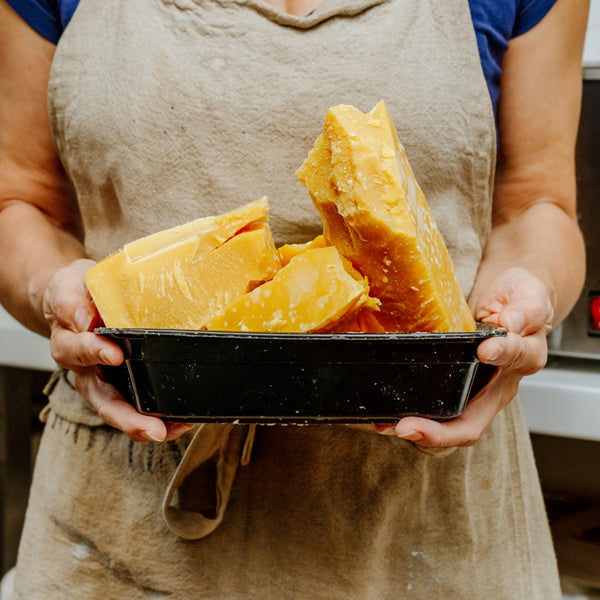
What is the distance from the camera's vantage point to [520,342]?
491 millimetres

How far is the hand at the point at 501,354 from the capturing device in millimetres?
468

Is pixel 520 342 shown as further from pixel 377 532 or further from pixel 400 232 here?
pixel 377 532

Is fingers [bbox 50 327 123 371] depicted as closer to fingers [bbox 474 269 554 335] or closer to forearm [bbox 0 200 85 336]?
forearm [bbox 0 200 85 336]

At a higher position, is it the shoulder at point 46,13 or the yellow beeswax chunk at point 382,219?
the shoulder at point 46,13

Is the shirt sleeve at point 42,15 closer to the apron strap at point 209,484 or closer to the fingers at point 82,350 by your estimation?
the fingers at point 82,350

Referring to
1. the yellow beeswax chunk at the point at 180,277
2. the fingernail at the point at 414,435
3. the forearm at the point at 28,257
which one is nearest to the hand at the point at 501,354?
the fingernail at the point at 414,435

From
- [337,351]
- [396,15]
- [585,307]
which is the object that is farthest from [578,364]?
[337,351]

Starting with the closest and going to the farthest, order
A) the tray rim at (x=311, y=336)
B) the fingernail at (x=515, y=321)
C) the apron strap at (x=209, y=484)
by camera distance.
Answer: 1. the tray rim at (x=311, y=336)
2. the fingernail at (x=515, y=321)
3. the apron strap at (x=209, y=484)

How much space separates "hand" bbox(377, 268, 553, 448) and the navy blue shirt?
253 millimetres

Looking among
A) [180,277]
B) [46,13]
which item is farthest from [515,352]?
[46,13]

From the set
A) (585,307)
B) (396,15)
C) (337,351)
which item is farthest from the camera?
(585,307)

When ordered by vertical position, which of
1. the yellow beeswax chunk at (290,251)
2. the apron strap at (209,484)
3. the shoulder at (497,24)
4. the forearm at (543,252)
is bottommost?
the apron strap at (209,484)

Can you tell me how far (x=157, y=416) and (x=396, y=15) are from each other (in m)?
0.46

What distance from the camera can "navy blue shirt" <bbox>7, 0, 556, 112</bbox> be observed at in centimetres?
70
